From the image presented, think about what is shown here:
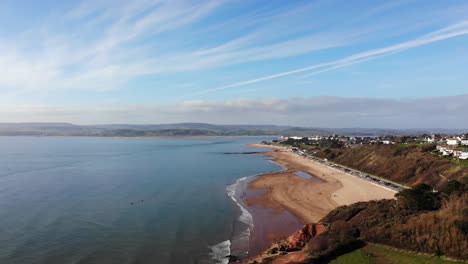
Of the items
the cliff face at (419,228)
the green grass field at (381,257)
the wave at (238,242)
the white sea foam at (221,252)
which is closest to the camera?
the green grass field at (381,257)

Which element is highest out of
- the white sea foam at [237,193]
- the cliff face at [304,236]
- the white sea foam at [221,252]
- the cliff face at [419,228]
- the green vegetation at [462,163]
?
the green vegetation at [462,163]

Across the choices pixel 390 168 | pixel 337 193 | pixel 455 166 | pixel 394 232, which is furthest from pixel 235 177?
pixel 394 232

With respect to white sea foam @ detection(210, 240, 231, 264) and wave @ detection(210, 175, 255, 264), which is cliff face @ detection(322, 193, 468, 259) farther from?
white sea foam @ detection(210, 240, 231, 264)

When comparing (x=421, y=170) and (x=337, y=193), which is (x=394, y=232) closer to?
(x=337, y=193)

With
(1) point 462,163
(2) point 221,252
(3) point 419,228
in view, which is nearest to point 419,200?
(3) point 419,228

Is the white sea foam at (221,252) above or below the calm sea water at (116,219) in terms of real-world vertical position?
below

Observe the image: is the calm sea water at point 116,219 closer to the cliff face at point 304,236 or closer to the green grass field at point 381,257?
the cliff face at point 304,236

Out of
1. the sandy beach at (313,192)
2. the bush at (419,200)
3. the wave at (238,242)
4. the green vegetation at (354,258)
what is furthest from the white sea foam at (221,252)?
the bush at (419,200)
